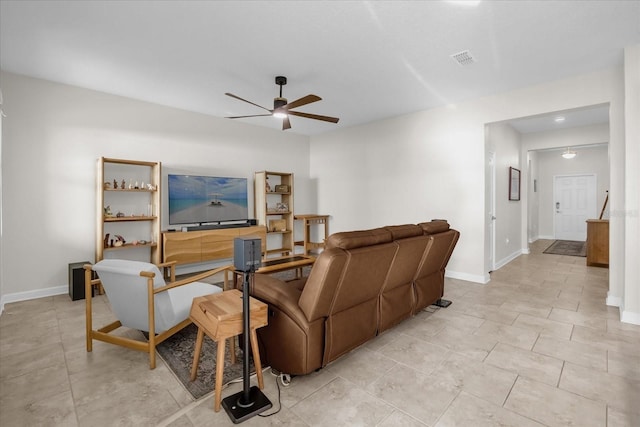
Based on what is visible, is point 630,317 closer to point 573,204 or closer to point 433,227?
point 433,227

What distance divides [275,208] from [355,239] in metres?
4.54

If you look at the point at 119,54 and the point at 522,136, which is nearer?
the point at 119,54

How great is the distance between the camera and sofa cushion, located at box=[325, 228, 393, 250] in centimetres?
203

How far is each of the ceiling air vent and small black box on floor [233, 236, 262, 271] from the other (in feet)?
9.65

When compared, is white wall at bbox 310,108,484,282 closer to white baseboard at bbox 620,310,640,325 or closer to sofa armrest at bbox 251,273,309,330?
white baseboard at bbox 620,310,640,325

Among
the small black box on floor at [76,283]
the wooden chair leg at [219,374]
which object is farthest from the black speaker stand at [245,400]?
the small black box on floor at [76,283]

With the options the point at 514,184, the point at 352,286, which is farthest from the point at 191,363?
the point at 514,184

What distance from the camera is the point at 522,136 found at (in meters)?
7.16

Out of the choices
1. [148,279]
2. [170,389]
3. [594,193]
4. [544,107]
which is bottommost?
[170,389]

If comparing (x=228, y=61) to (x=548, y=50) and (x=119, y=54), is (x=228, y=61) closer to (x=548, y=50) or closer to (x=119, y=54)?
(x=119, y=54)

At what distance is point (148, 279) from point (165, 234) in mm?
2678

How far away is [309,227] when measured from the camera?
6996 mm

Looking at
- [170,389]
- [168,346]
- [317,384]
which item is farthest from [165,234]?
[317,384]

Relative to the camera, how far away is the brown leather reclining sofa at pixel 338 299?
77.2 inches
